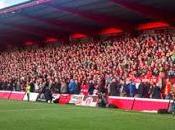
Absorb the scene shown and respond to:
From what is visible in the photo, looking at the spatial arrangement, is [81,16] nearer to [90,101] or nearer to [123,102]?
[90,101]

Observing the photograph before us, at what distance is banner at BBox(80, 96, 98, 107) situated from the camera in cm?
3051

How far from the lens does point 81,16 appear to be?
39.2 m

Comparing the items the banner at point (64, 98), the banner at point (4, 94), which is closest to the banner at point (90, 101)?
the banner at point (64, 98)

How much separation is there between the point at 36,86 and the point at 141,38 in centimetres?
986

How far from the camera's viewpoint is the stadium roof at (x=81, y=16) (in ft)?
114

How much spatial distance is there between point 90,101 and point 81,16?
10.2m

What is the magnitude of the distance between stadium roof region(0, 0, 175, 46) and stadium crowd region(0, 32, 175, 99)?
1.32 m

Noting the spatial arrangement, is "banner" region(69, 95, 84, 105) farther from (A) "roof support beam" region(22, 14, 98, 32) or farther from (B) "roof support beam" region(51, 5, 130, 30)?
(A) "roof support beam" region(22, 14, 98, 32)

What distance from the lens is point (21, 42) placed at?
55.6 metres

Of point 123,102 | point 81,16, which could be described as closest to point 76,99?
point 123,102

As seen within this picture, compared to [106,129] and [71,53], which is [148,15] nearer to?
[71,53]

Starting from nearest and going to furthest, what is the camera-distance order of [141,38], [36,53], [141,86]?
[141,86] → [141,38] → [36,53]

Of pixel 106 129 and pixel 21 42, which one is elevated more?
pixel 21 42

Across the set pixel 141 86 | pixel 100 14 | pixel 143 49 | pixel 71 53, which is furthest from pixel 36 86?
pixel 141 86
